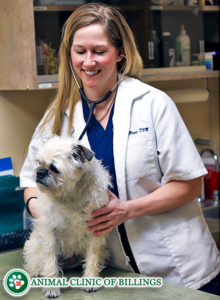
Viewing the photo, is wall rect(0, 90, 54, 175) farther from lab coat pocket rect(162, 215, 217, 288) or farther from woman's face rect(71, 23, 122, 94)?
lab coat pocket rect(162, 215, 217, 288)

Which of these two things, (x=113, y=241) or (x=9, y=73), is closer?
(x=113, y=241)

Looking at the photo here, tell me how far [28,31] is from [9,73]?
0.21m

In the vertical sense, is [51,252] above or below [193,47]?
below

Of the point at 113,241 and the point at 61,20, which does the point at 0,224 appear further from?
the point at 61,20

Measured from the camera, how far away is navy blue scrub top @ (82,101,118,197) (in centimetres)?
174

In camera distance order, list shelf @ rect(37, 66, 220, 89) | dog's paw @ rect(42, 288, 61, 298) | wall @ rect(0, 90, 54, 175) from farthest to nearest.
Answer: shelf @ rect(37, 66, 220, 89)
wall @ rect(0, 90, 54, 175)
dog's paw @ rect(42, 288, 61, 298)

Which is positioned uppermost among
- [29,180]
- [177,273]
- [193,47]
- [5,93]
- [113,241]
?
[193,47]

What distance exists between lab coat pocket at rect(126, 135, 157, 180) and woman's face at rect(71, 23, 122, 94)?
0.24 metres

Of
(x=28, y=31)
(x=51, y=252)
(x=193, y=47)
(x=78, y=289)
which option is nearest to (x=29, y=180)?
(x=51, y=252)

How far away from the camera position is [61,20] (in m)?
2.15

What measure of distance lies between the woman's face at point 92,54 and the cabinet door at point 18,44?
0.40 metres

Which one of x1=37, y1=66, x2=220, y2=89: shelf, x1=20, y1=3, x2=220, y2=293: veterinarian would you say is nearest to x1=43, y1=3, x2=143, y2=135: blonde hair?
x1=20, y1=3, x2=220, y2=293: veterinarian

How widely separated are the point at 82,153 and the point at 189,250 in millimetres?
604

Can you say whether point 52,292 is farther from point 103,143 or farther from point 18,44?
point 18,44
